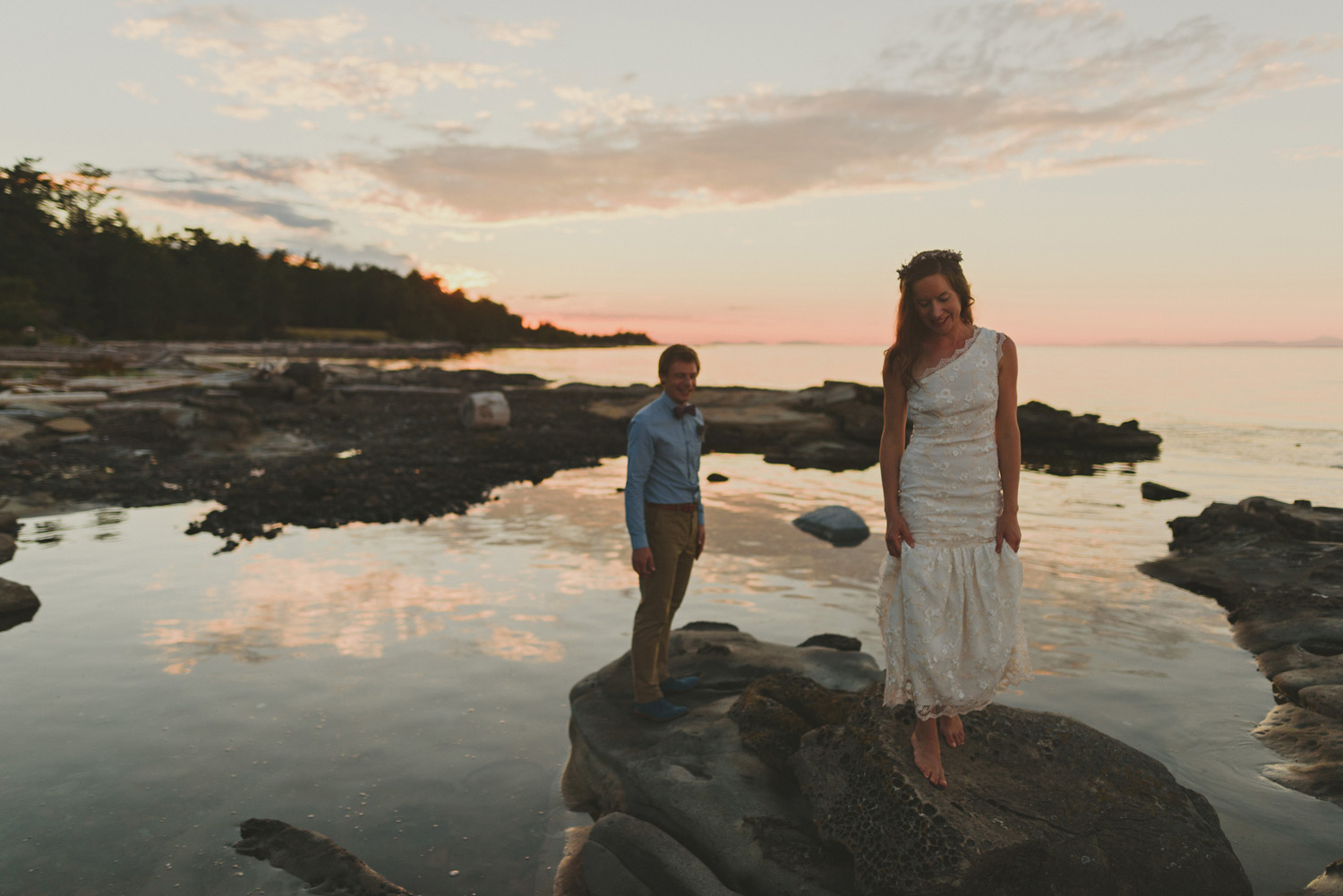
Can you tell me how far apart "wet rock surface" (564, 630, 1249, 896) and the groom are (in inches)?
18.7

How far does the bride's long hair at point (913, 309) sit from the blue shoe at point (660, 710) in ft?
9.64

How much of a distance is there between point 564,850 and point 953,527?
3042mm

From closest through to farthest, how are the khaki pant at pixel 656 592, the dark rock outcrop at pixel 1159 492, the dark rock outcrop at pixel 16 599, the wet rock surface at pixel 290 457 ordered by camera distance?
1. the khaki pant at pixel 656 592
2. the dark rock outcrop at pixel 16 599
3. the wet rock surface at pixel 290 457
4. the dark rock outcrop at pixel 1159 492

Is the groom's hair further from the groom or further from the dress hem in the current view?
the dress hem

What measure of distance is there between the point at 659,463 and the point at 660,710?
1793 millimetres

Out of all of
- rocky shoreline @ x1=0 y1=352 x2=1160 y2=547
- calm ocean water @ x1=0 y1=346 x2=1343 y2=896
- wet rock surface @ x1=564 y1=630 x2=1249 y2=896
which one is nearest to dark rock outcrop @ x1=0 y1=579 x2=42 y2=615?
calm ocean water @ x1=0 y1=346 x2=1343 y2=896

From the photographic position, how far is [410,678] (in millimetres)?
6895

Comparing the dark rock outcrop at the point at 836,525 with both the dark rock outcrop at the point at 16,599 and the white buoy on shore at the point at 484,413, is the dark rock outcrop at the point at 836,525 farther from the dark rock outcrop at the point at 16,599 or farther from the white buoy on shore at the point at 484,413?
the white buoy on shore at the point at 484,413

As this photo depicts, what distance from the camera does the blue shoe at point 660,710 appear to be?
5.50 m

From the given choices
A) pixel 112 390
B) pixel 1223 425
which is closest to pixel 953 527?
pixel 112 390

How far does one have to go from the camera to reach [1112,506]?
16.5 m

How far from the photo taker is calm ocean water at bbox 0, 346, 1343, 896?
462 centimetres

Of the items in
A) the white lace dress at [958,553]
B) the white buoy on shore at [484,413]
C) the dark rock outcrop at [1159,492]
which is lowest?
the white buoy on shore at [484,413]

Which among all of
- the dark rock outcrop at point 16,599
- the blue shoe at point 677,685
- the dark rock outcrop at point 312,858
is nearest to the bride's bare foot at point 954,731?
the blue shoe at point 677,685
